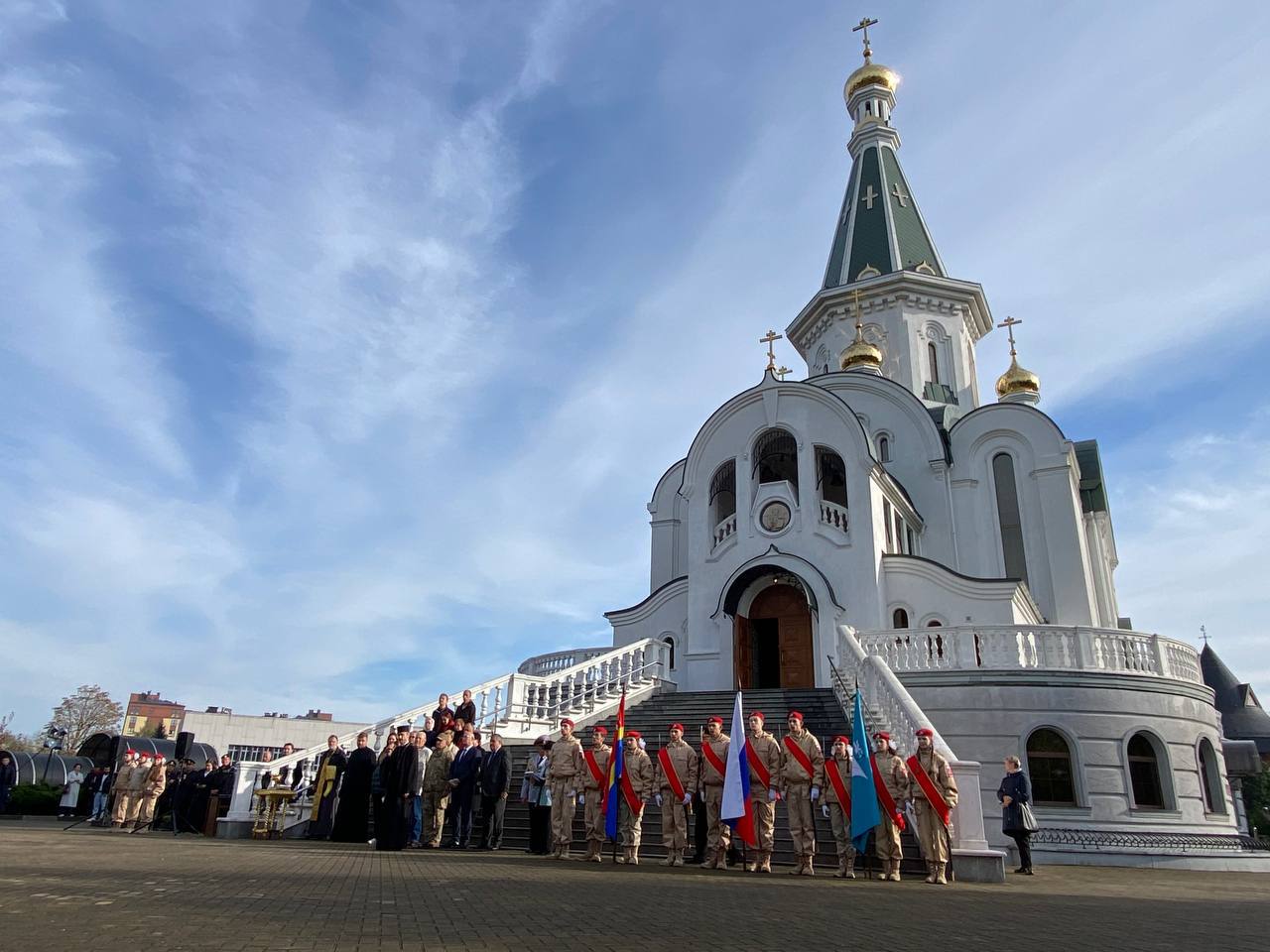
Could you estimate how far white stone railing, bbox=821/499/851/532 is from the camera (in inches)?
865

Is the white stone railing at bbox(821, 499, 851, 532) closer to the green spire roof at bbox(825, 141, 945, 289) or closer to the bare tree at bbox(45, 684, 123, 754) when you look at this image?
the green spire roof at bbox(825, 141, 945, 289)

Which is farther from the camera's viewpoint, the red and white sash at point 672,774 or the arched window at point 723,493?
the arched window at point 723,493

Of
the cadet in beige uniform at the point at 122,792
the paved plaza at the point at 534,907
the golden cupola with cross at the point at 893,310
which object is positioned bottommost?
the paved plaza at the point at 534,907

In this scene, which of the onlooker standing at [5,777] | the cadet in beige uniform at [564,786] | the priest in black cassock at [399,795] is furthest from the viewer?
the onlooker standing at [5,777]

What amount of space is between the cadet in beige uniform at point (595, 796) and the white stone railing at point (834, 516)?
1122 cm

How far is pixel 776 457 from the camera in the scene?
84.0 ft

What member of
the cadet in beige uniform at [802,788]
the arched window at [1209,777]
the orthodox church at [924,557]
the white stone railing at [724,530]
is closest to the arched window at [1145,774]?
the orthodox church at [924,557]

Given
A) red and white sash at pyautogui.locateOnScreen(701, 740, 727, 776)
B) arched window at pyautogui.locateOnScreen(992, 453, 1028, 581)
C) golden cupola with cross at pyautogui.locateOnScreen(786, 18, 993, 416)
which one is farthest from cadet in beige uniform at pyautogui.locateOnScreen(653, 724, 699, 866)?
golden cupola with cross at pyautogui.locateOnScreen(786, 18, 993, 416)

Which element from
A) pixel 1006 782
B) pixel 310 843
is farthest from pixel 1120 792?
pixel 310 843

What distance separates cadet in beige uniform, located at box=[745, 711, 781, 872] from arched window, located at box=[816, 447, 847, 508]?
40.6 ft

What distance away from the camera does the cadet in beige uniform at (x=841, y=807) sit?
1048 cm

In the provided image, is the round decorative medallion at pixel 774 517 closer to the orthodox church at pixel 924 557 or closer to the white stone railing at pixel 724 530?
the orthodox church at pixel 924 557

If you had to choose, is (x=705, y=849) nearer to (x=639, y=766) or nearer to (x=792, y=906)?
(x=639, y=766)

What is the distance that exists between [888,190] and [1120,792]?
90.1ft
